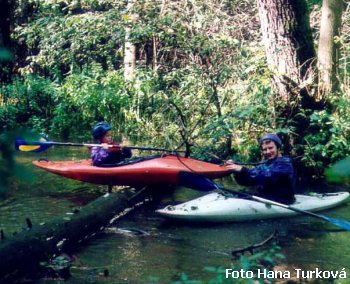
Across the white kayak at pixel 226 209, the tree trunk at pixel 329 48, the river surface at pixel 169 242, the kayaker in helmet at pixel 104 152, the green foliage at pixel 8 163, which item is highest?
the tree trunk at pixel 329 48

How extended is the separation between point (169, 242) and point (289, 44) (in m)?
4.19

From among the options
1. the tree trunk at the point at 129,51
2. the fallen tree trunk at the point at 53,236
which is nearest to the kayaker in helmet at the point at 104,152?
the fallen tree trunk at the point at 53,236

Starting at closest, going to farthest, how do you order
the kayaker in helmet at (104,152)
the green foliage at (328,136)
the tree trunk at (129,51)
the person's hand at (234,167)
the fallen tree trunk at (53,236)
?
the fallen tree trunk at (53,236), the person's hand at (234,167), the kayaker in helmet at (104,152), the green foliage at (328,136), the tree trunk at (129,51)

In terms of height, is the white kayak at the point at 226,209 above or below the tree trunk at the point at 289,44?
below

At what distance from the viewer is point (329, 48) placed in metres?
8.86

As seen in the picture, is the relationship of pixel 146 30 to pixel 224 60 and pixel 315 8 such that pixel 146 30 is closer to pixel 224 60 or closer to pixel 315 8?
pixel 224 60

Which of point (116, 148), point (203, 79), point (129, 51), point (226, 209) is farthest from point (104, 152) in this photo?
point (129, 51)

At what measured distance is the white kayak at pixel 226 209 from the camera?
650 cm

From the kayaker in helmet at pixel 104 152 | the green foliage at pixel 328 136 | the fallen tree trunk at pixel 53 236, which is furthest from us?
the green foliage at pixel 328 136

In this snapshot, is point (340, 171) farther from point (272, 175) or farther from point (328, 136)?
point (328, 136)

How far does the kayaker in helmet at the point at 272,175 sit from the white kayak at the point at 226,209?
146 mm

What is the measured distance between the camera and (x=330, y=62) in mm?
8789

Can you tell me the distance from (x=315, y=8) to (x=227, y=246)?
7.00m

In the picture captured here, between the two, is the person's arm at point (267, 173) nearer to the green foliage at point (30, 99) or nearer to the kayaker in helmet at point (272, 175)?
the kayaker in helmet at point (272, 175)
